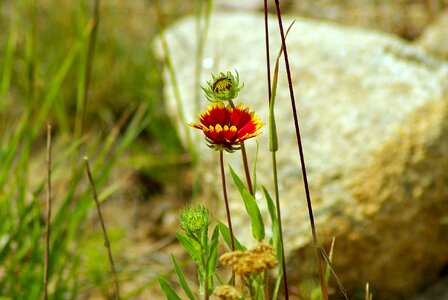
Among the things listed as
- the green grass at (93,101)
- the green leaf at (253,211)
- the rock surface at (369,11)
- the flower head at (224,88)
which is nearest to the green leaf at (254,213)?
the green leaf at (253,211)

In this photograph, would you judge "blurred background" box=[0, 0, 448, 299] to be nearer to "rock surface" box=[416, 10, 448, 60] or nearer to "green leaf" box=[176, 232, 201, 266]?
"rock surface" box=[416, 10, 448, 60]

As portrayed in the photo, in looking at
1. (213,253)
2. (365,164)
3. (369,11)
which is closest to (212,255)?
(213,253)

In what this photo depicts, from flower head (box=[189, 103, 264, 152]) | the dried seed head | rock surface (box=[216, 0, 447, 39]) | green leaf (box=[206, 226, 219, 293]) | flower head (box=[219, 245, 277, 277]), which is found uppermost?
rock surface (box=[216, 0, 447, 39])

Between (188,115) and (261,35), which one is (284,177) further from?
(261,35)

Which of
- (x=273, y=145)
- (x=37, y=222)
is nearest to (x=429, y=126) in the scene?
(x=37, y=222)

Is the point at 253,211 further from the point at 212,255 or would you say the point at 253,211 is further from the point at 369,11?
the point at 369,11

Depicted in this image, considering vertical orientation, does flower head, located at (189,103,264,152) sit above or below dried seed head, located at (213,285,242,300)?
above

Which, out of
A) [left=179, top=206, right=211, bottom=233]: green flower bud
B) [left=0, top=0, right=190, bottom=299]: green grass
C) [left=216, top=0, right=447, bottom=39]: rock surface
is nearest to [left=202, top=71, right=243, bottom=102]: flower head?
[left=179, top=206, right=211, bottom=233]: green flower bud
